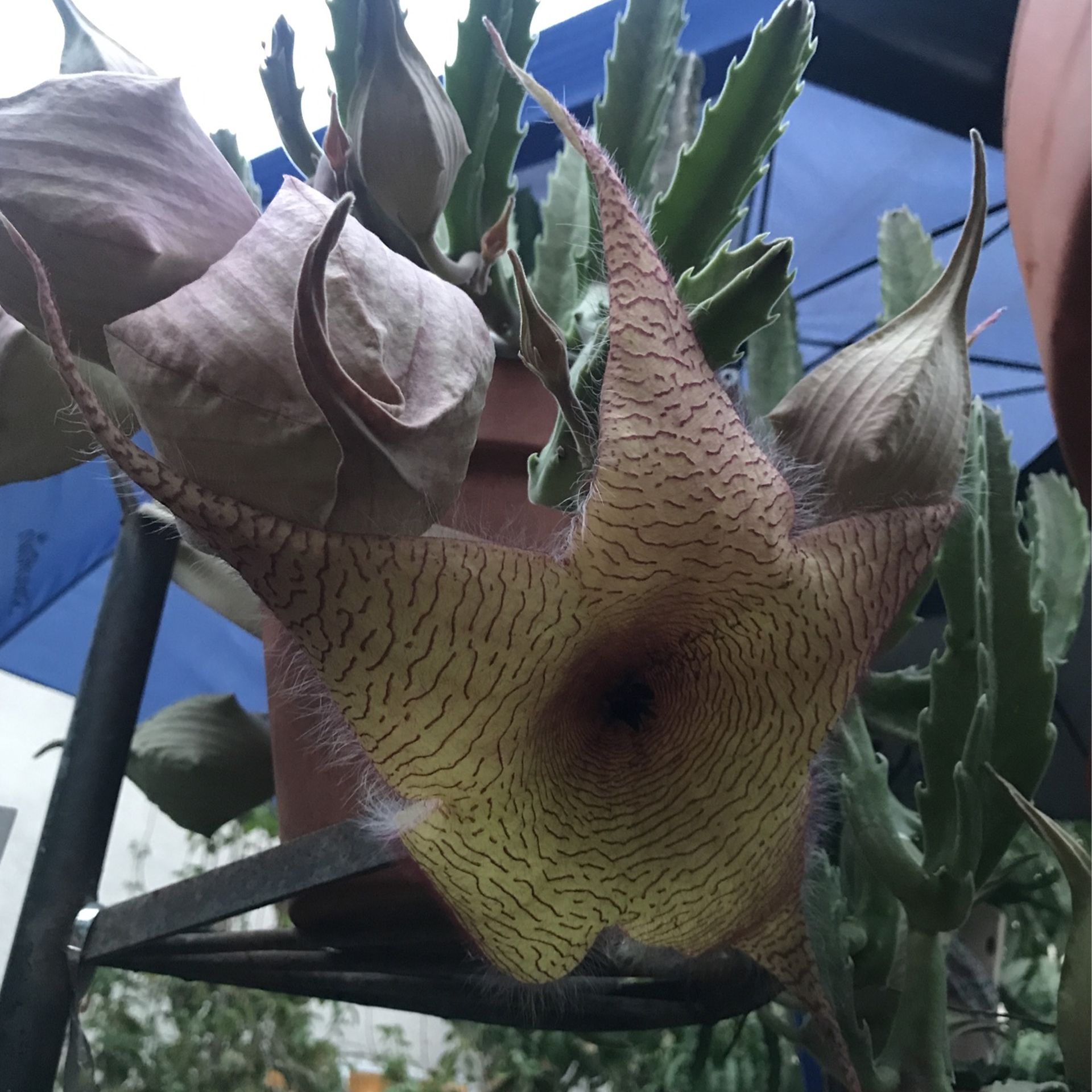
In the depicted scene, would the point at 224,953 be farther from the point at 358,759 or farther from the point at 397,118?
the point at 397,118

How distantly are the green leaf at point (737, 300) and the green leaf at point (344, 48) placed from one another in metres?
0.27

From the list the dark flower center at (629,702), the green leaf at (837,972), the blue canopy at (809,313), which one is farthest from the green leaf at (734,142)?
the blue canopy at (809,313)

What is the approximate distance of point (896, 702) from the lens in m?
0.85

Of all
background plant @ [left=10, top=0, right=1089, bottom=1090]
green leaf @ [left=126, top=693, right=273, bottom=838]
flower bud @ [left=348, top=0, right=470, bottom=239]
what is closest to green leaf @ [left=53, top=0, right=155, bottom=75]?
background plant @ [left=10, top=0, right=1089, bottom=1090]

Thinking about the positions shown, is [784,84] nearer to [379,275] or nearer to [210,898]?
[379,275]

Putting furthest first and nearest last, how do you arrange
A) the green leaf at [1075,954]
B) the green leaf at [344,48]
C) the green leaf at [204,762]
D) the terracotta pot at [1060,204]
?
the green leaf at [204,762] → the green leaf at [344,48] → the green leaf at [1075,954] → the terracotta pot at [1060,204]

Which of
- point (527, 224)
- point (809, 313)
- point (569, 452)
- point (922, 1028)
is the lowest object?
point (922, 1028)

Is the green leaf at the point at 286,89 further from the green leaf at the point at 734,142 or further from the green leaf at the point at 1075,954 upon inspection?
the green leaf at the point at 1075,954

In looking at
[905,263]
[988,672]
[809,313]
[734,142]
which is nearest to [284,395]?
[734,142]

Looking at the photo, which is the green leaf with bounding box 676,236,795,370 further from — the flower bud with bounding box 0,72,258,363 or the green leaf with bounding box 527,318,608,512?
the flower bud with bounding box 0,72,258,363

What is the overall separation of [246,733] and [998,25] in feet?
3.94

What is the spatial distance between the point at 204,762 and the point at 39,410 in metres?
0.31

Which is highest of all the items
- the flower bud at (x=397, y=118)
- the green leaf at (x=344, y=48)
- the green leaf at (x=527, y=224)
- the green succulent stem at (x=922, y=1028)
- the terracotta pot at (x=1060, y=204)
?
the green leaf at (x=527, y=224)

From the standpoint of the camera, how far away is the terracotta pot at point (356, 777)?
540 mm
